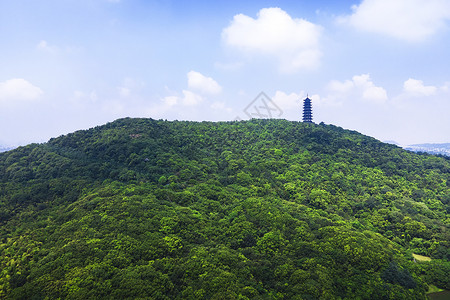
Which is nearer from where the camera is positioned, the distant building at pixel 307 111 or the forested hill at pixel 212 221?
the forested hill at pixel 212 221

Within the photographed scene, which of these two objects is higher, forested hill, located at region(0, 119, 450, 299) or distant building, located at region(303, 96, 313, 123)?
distant building, located at region(303, 96, 313, 123)

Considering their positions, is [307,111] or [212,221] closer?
[212,221]

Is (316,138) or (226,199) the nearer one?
(226,199)

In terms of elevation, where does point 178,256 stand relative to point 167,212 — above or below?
below

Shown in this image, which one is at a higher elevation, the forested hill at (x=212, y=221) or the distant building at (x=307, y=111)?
the distant building at (x=307, y=111)

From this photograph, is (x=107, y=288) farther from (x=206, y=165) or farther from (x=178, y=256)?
(x=206, y=165)

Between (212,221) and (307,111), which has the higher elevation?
(307,111)

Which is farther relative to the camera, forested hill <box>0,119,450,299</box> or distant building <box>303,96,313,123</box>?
distant building <box>303,96,313,123</box>

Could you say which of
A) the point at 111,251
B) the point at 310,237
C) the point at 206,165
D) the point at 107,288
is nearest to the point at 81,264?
the point at 111,251
